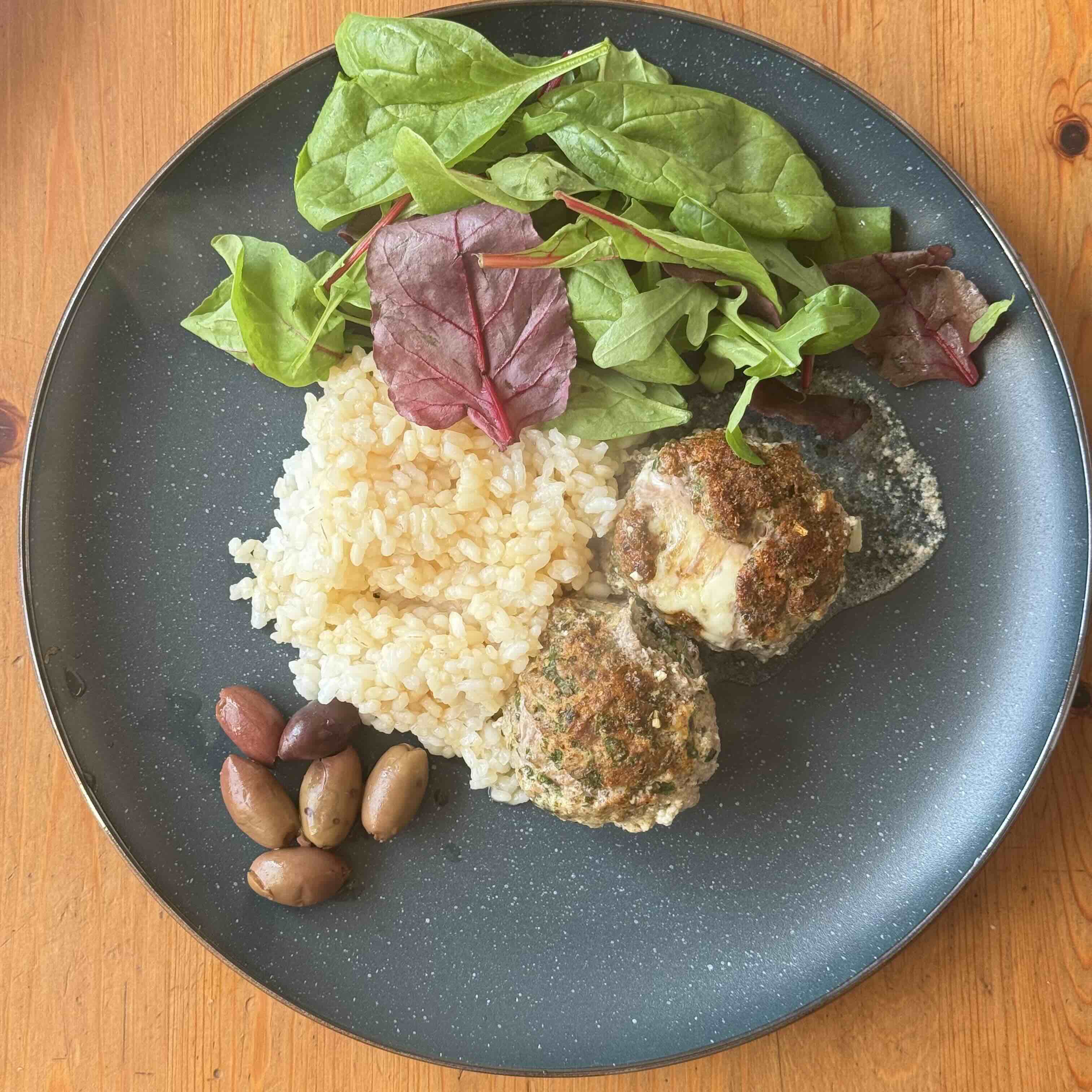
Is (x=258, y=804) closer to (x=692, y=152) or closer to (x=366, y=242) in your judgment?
(x=366, y=242)

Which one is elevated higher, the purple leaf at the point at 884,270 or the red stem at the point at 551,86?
the red stem at the point at 551,86

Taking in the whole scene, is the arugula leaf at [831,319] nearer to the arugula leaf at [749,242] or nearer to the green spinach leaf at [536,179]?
the arugula leaf at [749,242]

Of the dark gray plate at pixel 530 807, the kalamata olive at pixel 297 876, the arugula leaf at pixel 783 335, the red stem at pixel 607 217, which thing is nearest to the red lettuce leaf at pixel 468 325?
the red stem at pixel 607 217

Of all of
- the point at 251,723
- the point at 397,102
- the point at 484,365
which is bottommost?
the point at 251,723

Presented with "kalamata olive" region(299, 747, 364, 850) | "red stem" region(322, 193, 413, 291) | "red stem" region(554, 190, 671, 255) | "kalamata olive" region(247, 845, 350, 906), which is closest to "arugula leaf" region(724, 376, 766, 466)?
"red stem" region(554, 190, 671, 255)

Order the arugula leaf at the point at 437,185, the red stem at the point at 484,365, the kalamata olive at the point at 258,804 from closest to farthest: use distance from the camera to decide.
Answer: the arugula leaf at the point at 437,185
the red stem at the point at 484,365
the kalamata olive at the point at 258,804

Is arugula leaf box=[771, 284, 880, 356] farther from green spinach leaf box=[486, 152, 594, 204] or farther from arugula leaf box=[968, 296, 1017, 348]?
green spinach leaf box=[486, 152, 594, 204]

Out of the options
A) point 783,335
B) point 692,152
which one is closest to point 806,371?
point 783,335
